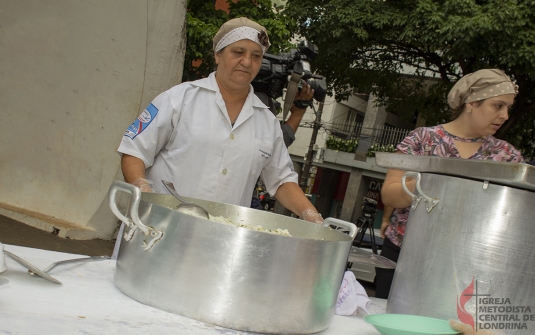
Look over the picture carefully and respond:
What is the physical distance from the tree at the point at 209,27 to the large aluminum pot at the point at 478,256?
5797 mm

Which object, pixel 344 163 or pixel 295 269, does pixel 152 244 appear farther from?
pixel 344 163

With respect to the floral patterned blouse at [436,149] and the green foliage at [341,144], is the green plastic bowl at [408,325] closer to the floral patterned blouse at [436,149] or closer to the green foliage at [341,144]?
the floral patterned blouse at [436,149]

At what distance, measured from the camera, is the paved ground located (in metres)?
3.34

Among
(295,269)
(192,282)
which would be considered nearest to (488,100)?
(295,269)

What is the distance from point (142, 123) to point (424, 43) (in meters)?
9.98

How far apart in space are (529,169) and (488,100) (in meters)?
0.74

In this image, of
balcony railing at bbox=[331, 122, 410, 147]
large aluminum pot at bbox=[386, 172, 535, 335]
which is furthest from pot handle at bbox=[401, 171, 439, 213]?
balcony railing at bbox=[331, 122, 410, 147]

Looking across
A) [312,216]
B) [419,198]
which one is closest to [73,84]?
[312,216]

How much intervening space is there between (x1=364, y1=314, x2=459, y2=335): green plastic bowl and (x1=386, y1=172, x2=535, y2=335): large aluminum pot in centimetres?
11

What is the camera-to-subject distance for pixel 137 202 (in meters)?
1.01

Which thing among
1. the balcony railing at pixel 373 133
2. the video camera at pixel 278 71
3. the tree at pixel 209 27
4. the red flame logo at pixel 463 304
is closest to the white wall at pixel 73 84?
the video camera at pixel 278 71

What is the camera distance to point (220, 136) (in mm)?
1778

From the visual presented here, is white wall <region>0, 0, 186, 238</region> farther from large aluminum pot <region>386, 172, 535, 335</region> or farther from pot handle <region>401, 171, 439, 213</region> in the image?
large aluminum pot <region>386, 172, 535, 335</region>

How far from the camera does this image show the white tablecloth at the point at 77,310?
0.84 metres
